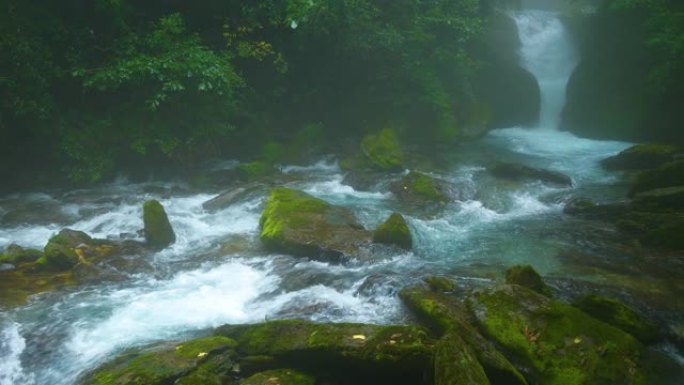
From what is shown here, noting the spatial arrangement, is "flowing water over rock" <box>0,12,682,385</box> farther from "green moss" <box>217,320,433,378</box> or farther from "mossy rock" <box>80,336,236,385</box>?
"green moss" <box>217,320,433,378</box>

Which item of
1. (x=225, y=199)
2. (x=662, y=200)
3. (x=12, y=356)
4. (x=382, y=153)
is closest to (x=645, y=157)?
(x=662, y=200)

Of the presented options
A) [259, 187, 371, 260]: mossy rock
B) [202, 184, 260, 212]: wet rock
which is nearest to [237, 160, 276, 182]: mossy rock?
[202, 184, 260, 212]: wet rock

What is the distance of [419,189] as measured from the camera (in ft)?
45.1

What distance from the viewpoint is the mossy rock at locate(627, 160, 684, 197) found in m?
12.3

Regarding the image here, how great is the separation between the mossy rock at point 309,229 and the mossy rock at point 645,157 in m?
9.43

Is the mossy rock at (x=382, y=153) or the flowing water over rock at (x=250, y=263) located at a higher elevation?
the mossy rock at (x=382, y=153)

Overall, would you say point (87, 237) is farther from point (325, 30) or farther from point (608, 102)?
point (608, 102)

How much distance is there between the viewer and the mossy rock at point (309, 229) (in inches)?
388

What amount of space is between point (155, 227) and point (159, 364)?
4.94m

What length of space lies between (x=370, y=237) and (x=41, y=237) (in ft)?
21.9

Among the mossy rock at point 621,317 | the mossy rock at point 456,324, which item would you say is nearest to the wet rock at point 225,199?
the mossy rock at point 456,324

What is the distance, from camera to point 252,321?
25.2 feet

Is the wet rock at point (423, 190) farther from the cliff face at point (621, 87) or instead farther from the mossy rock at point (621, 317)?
the cliff face at point (621, 87)

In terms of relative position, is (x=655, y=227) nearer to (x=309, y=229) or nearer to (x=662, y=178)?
(x=662, y=178)
